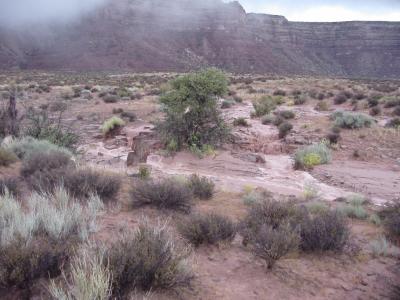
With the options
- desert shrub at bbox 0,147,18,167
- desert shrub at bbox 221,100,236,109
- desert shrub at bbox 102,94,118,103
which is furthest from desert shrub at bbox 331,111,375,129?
desert shrub at bbox 102,94,118,103

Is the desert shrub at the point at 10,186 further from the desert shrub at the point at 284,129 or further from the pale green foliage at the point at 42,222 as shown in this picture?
the desert shrub at the point at 284,129

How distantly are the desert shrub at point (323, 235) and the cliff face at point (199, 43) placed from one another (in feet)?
262

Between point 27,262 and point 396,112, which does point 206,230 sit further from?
point 396,112

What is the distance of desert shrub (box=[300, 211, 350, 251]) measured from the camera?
16.7ft

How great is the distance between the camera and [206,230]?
16.4 ft

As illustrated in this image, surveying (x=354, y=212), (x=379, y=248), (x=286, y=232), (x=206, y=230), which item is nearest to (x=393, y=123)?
(x=354, y=212)

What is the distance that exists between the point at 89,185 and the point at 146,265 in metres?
2.95

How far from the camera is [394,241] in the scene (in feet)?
19.2

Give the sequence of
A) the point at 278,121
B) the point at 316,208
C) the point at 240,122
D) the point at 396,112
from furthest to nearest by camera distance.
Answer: the point at 396,112, the point at 278,121, the point at 240,122, the point at 316,208

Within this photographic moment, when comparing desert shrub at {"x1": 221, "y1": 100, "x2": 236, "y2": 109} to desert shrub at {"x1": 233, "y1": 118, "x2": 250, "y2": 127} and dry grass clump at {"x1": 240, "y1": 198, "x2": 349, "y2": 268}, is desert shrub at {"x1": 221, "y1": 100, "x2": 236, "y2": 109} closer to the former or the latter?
desert shrub at {"x1": 233, "y1": 118, "x2": 250, "y2": 127}

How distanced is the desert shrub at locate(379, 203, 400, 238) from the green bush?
754cm

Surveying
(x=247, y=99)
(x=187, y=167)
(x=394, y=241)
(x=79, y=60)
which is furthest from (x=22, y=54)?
(x=394, y=241)

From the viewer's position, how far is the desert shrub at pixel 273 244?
14.8 ft

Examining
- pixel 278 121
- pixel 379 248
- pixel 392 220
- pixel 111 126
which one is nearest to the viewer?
pixel 379 248
